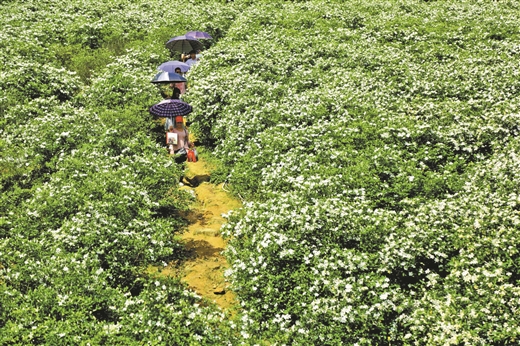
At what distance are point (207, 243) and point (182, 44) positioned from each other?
13.7 meters

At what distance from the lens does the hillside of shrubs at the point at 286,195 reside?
6.72 meters

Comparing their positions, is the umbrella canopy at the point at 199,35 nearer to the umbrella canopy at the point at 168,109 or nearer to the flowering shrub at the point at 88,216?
the flowering shrub at the point at 88,216

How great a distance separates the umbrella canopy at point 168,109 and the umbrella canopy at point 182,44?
8.56 metres

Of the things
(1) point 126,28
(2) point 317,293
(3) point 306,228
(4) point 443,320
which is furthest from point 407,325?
(1) point 126,28

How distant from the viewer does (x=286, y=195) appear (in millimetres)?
9242

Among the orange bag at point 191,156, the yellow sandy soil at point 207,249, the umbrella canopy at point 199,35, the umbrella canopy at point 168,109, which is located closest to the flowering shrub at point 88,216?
the yellow sandy soil at point 207,249

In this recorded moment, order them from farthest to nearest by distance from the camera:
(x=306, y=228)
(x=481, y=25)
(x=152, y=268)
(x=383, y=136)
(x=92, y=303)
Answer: (x=481, y=25) < (x=383, y=136) < (x=152, y=268) < (x=306, y=228) < (x=92, y=303)

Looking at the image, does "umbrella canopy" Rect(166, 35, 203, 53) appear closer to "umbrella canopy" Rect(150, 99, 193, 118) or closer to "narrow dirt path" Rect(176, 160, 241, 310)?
"umbrella canopy" Rect(150, 99, 193, 118)

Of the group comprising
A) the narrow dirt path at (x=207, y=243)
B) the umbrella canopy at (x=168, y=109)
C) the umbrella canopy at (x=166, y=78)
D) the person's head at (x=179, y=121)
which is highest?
the umbrella canopy at (x=166, y=78)

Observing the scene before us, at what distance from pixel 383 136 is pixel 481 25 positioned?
44.2ft

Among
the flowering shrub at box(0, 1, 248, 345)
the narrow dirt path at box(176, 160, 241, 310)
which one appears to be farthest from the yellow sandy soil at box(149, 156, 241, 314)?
the flowering shrub at box(0, 1, 248, 345)

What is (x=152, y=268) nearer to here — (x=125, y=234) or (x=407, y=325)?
(x=125, y=234)

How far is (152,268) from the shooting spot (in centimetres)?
938

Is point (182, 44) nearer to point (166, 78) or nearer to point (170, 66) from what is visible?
point (170, 66)
